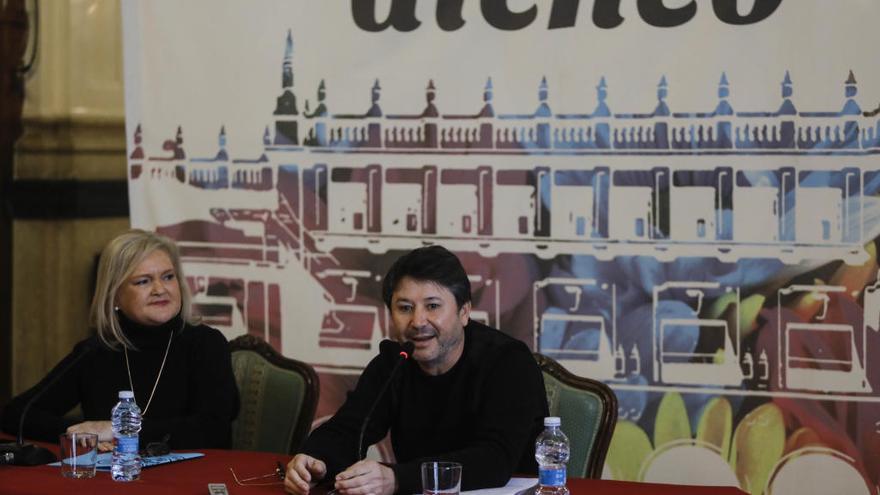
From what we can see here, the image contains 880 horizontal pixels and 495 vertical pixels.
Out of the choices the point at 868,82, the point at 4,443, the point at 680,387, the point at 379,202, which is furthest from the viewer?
the point at 379,202

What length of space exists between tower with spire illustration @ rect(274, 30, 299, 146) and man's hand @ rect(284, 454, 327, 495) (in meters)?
1.88

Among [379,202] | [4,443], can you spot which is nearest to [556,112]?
[379,202]

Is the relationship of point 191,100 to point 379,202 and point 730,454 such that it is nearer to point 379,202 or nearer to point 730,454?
point 379,202

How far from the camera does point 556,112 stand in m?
4.08

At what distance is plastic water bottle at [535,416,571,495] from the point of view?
2.66 m

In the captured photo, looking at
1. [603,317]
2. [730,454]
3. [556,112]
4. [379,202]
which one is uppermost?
[556,112]

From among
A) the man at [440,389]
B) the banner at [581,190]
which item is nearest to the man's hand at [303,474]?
the man at [440,389]

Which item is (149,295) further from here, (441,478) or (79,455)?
(441,478)

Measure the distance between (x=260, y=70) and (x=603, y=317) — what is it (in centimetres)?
153

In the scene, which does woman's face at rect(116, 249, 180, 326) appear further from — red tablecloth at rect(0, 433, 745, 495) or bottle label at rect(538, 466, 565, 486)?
bottle label at rect(538, 466, 565, 486)

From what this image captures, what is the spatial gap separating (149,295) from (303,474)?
3.52ft

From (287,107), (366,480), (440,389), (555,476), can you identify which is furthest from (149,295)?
(555,476)

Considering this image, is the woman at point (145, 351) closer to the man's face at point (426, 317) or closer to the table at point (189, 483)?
the table at point (189, 483)

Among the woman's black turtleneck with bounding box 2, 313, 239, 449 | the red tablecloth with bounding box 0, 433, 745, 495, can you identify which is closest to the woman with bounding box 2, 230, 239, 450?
the woman's black turtleneck with bounding box 2, 313, 239, 449
